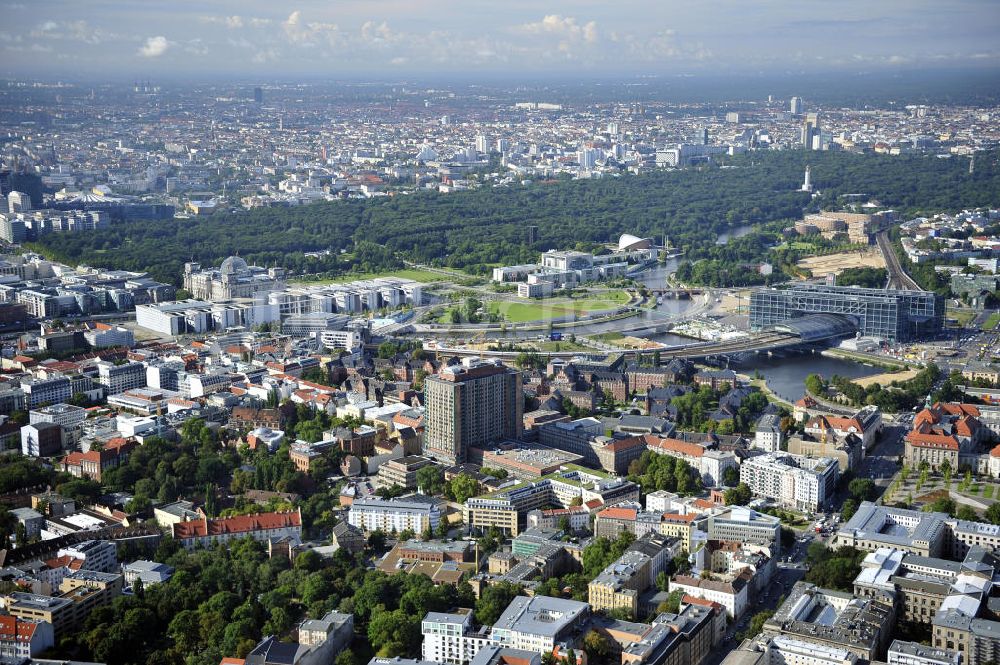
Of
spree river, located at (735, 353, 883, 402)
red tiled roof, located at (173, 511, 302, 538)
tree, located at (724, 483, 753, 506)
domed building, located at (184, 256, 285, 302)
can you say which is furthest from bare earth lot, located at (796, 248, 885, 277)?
red tiled roof, located at (173, 511, 302, 538)

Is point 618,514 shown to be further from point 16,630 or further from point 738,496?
point 16,630

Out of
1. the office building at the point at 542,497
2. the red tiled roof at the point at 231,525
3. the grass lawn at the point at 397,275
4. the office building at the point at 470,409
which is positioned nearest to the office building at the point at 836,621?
the office building at the point at 542,497

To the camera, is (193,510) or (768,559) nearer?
(768,559)

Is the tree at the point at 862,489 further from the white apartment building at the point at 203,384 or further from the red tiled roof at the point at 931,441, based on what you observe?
the white apartment building at the point at 203,384

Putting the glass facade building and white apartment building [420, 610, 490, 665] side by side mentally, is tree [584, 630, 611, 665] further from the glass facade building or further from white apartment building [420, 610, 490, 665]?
the glass facade building

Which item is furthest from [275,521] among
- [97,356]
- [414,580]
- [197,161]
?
[197,161]

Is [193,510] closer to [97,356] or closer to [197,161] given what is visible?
[97,356]
